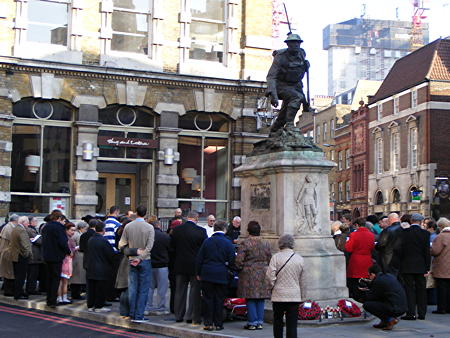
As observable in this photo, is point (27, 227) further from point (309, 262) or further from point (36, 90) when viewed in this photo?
point (309, 262)

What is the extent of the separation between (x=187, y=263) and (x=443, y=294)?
503 centimetres

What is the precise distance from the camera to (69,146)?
2303cm

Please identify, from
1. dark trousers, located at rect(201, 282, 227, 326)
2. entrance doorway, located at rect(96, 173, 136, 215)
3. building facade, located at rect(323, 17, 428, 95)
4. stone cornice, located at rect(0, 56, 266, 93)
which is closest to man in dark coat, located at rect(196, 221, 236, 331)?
dark trousers, located at rect(201, 282, 227, 326)

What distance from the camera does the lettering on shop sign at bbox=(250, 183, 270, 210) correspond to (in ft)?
44.0

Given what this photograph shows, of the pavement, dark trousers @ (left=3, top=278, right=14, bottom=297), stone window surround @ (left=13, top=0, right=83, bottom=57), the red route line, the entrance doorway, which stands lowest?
the red route line

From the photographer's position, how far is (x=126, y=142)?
23.6 meters

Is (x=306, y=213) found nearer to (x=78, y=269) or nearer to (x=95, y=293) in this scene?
(x=95, y=293)

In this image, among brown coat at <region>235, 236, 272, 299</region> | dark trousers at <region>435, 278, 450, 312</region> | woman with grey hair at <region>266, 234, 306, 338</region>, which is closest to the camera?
woman with grey hair at <region>266, 234, 306, 338</region>

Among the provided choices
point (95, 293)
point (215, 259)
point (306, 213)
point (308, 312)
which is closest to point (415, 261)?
point (306, 213)

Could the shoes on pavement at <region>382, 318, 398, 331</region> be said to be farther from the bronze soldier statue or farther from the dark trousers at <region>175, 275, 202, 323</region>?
the bronze soldier statue

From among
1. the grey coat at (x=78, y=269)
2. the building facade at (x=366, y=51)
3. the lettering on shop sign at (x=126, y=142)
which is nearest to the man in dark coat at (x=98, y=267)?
the grey coat at (x=78, y=269)

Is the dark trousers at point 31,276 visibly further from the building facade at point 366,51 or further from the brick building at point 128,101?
the building facade at point 366,51

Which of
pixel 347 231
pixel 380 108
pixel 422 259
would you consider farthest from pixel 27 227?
pixel 380 108

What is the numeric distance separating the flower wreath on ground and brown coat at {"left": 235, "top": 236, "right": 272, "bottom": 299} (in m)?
1.55
